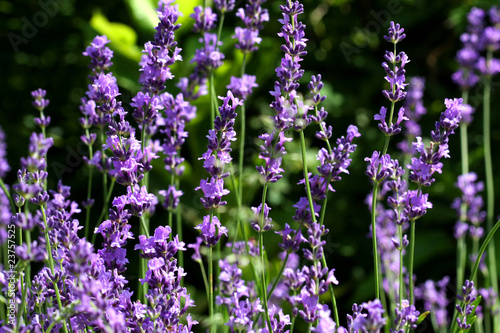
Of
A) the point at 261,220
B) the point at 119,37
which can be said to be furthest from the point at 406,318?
the point at 119,37

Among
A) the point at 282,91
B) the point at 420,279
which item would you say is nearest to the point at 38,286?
the point at 282,91

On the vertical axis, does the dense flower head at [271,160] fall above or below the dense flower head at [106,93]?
below

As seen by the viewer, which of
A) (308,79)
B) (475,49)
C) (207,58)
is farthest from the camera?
(308,79)

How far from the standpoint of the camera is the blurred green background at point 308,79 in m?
2.47

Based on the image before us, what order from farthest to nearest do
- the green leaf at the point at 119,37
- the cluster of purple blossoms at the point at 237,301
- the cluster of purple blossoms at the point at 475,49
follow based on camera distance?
the green leaf at the point at 119,37
the cluster of purple blossoms at the point at 475,49
the cluster of purple blossoms at the point at 237,301

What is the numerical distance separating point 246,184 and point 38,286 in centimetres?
142

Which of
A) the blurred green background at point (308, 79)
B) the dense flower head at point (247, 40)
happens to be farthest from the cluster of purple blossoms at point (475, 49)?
the dense flower head at point (247, 40)

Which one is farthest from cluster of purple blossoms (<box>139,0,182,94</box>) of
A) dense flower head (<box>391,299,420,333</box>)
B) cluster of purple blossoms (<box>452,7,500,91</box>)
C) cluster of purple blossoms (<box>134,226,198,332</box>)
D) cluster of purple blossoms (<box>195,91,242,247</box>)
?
cluster of purple blossoms (<box>452,7,500,91</box>)

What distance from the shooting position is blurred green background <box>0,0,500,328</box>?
2.47m

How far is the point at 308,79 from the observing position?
104 inches

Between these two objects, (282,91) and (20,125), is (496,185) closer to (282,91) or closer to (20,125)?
(282,91)

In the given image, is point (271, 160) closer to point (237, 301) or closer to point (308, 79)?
point (237, 301)

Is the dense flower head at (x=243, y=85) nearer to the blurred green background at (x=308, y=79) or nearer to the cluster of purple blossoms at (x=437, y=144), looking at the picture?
the cluster of purple blossoms at (x=437, y=144)

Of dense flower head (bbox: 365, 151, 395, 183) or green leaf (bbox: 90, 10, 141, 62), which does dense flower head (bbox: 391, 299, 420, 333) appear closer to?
dense flower head (bbox: 365, 151, 395, 183)
